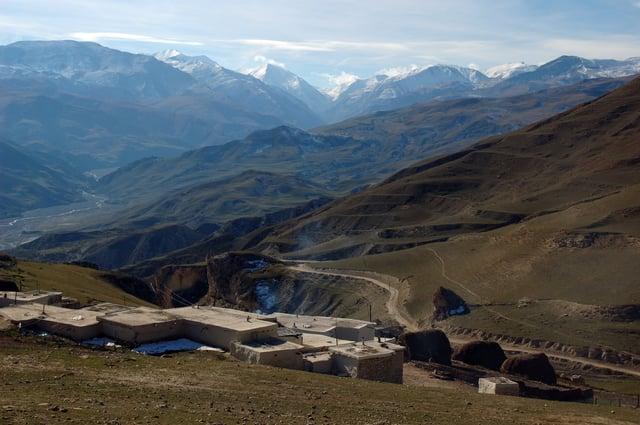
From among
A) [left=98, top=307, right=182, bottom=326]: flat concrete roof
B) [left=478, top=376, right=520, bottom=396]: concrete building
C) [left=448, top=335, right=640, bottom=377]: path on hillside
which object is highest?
[left=98, top=307, right=182, bottom=326]: flat concrete roof

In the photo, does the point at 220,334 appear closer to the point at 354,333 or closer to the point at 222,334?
the point at 222,334

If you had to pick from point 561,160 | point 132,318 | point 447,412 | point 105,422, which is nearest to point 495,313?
point 132,318

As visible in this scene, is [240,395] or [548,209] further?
[548,209]

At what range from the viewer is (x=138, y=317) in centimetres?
4056

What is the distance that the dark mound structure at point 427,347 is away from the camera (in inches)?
2130

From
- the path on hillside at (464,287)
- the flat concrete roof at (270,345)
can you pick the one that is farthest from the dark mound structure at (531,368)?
the path on hillside at (464,287)

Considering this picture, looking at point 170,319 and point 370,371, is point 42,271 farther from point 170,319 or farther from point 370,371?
point 370,371

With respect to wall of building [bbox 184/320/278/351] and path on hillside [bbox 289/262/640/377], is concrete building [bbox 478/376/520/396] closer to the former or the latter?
wall of building [bbox 184/320/278/351]

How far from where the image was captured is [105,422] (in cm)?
2103

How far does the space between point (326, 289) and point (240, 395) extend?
79.4m

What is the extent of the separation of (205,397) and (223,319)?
16.4m

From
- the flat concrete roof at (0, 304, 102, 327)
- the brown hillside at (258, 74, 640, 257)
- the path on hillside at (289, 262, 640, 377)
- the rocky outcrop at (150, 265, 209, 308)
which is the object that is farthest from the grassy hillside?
the brown hillside at (258, 74, 640, 257)

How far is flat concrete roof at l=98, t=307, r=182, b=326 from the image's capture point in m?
38.8

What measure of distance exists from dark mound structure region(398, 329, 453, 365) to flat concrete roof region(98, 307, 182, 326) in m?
19.3
